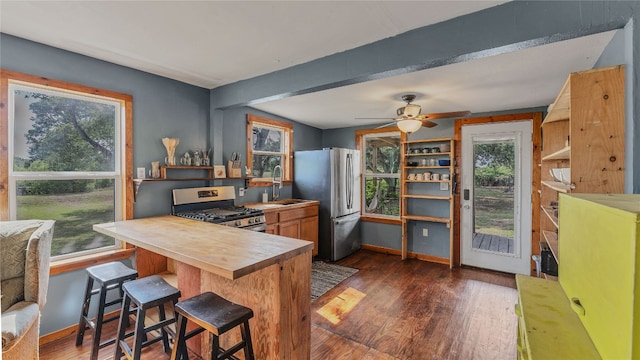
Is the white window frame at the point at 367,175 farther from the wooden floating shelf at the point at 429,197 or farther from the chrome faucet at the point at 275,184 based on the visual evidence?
the chrome faucet at the point at 275,184

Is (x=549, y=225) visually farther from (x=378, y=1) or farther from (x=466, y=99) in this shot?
(x=378, y=1)

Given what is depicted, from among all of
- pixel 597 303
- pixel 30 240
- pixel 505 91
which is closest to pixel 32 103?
pixel 30 240

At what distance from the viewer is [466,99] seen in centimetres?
340

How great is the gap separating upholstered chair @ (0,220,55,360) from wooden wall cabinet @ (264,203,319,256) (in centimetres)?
210

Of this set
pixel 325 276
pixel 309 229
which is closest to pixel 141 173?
pixel 309 229

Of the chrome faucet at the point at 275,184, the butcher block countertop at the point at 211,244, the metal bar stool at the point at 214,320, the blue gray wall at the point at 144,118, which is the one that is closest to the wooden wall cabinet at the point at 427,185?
the chrome faucet at the point at 275,184

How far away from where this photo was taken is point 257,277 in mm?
1783

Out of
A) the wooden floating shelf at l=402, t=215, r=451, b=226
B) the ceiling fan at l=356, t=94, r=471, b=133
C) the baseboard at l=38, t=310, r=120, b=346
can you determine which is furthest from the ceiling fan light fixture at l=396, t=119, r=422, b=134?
the baseboard at l=38, t=310, r=120, b=346

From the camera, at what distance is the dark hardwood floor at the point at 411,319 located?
2.21 meters

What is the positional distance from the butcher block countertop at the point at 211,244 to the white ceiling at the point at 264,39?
4.84ft

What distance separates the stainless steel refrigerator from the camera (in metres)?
4.41

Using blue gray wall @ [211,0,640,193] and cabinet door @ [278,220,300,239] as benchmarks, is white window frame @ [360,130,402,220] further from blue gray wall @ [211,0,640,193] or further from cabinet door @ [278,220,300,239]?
blue gray wall @ [211,0,640,193]

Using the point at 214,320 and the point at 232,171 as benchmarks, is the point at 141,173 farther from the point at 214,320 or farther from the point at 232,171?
the point at 214,320

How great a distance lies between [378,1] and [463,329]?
2719mm
